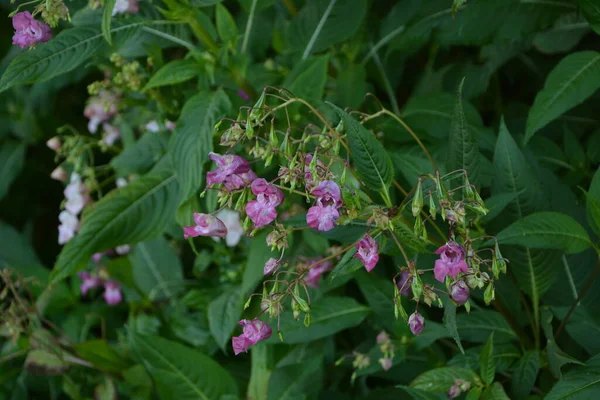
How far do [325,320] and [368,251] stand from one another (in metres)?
0.47

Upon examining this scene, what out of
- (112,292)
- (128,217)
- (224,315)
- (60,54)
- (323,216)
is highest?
(60,54)

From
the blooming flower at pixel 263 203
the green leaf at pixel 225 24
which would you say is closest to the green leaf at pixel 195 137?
the green leaf at pixel 225 24

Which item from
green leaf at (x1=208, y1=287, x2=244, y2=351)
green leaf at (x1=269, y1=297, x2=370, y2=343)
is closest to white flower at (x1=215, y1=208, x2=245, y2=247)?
green leaf at (x1=208, y1=287, x2=244, y2=351)

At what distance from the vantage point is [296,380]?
4.47 ft

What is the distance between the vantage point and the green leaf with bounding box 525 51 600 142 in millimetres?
1141

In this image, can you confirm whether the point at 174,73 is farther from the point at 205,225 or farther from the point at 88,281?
the point at 88,281

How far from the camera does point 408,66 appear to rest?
76.5 inches

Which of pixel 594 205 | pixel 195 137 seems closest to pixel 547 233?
pixel 594 205

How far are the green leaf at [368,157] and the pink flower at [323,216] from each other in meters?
0.10

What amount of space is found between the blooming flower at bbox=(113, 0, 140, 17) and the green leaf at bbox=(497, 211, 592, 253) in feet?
2.60

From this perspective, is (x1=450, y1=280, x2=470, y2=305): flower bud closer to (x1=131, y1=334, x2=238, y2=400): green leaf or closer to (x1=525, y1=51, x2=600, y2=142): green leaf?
(x1=525, y1=51, x2=600, y2=142): green leaf

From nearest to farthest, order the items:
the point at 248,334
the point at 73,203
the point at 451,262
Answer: the point at 451,262
the point at 248,334
the point at 73,203

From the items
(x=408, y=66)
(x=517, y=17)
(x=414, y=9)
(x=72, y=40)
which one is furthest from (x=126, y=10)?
(x=408, y=66)

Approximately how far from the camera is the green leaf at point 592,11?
1.17 meters
